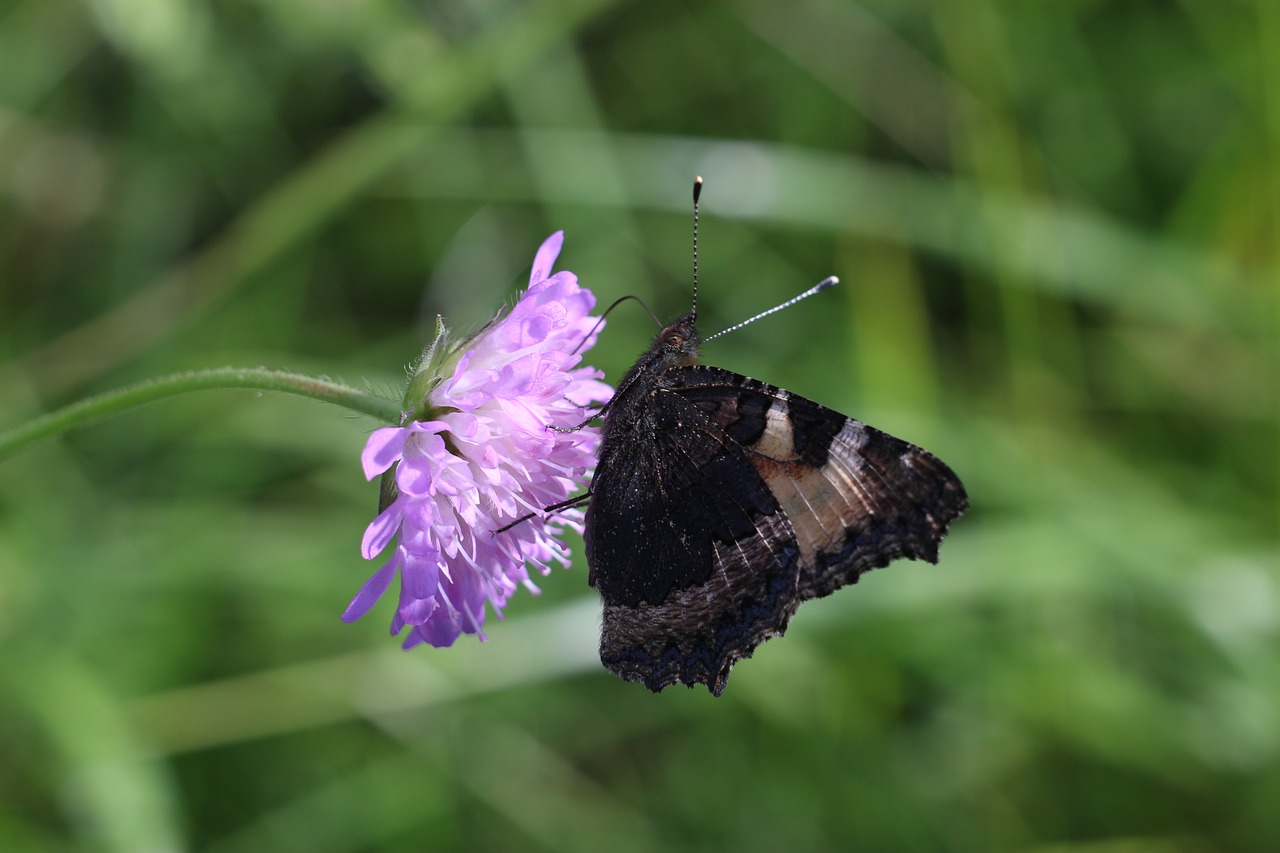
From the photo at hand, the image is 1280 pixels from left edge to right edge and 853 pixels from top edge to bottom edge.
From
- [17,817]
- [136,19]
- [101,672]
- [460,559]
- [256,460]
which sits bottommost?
[460,559]

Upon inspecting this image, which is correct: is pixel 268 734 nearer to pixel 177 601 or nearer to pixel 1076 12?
pixel 177 601

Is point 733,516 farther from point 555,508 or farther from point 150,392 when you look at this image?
point 150,392

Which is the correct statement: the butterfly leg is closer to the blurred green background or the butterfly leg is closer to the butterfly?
the butterfly

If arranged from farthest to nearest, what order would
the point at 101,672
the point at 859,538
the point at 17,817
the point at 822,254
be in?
the point at 822,254, the point at 101,672, the point at 17,817, the point at 859,538

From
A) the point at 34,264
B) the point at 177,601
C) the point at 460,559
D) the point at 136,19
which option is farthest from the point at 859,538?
the point at 34,264

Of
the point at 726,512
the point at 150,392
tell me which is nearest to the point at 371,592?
the point at 150,392

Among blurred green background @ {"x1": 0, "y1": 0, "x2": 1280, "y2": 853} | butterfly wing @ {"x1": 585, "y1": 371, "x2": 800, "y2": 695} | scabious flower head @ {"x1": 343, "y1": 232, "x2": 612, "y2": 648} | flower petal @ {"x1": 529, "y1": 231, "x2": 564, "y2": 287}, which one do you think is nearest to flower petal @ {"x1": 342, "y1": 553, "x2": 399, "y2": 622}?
scabious flower head @ {"x1": 343, "y1": 232, "x2": 612, "y2": 648}

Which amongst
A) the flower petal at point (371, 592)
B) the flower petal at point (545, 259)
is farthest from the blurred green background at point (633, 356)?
the flower petal at point (371, 592)
